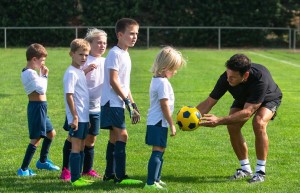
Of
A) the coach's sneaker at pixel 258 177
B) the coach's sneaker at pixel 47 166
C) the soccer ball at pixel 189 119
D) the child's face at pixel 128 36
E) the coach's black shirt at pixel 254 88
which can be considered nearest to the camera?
the soccer ball at pixel 189 119

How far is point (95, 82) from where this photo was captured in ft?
28.1

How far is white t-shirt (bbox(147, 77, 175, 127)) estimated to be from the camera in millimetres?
7781

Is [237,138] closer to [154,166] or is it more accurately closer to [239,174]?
[239,174]

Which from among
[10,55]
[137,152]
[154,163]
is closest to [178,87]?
[137,152]

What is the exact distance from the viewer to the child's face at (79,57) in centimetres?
809

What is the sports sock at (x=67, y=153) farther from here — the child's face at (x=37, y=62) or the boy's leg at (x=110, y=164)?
the child's face at (x=37, y=62)

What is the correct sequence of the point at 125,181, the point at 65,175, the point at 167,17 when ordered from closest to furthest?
the point at 125,181
the point at 65,175
the point at 167,17

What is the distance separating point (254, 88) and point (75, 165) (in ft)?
7.58

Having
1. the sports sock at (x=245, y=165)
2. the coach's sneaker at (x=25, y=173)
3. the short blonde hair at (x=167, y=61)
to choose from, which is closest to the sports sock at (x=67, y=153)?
the coach's sneaker at (x=25, y=173)

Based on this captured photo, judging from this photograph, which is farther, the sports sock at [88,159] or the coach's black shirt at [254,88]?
the sports sock at [88,159]

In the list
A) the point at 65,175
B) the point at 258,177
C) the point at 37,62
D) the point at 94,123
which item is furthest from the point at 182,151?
the point at 37,62

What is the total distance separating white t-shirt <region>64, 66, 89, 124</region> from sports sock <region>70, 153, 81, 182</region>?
0.40 metres

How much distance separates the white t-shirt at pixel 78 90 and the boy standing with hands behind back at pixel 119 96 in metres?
0.21

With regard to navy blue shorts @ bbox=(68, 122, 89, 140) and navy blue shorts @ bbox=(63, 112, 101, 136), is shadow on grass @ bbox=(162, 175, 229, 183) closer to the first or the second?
navy blue shorts @ bbox=(63, 112, 101, 136)
